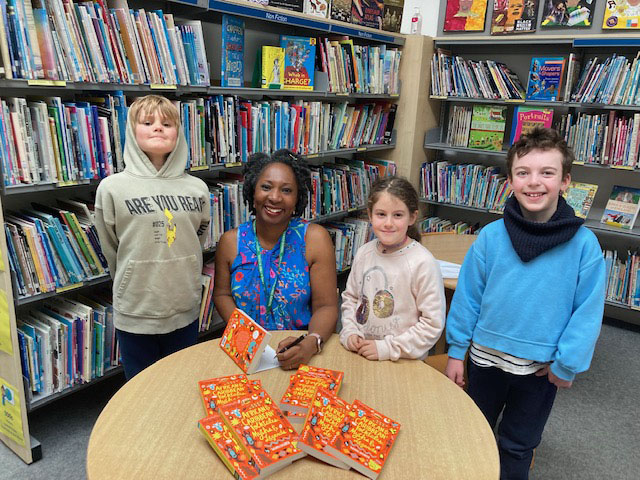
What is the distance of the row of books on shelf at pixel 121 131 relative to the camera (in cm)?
187

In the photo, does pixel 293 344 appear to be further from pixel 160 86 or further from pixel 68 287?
pixel 160 86

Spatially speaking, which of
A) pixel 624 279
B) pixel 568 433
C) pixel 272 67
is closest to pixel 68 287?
pixel 272 67

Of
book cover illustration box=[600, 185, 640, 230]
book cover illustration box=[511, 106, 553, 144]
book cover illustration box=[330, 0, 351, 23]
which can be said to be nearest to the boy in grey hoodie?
book cover illustration box=[330, 0, 351, 23]

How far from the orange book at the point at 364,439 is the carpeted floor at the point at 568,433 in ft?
4.53

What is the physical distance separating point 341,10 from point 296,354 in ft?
9.14

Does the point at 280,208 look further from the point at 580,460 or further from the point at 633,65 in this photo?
the point at 633,65

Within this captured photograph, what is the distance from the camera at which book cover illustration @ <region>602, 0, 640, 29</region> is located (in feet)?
10.6

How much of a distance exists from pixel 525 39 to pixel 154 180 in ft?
10.1

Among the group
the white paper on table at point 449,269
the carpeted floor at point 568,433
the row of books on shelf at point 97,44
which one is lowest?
the carpeted floor at point 568,433

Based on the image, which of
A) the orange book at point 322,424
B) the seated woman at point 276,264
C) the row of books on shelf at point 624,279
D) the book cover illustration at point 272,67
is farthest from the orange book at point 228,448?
the row of books on shelf at point 624,279

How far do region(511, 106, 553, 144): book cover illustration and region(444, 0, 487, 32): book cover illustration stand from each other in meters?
0.79

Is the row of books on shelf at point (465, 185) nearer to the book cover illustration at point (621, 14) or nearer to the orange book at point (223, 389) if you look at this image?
the book cover illustration at point (621, 14)

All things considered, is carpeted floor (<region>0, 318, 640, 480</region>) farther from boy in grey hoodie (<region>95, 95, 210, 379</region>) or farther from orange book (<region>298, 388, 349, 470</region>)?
orange book (<region>298, 388, 349, 470</region>)

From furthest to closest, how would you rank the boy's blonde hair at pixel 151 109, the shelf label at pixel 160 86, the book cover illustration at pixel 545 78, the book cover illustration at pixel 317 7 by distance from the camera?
the book cover illustration at pixel 545 78
the book cover illustration at pixel 317 7
the shelf label at pixel 160 86
the boy's blonde hair at pixel 151 109
